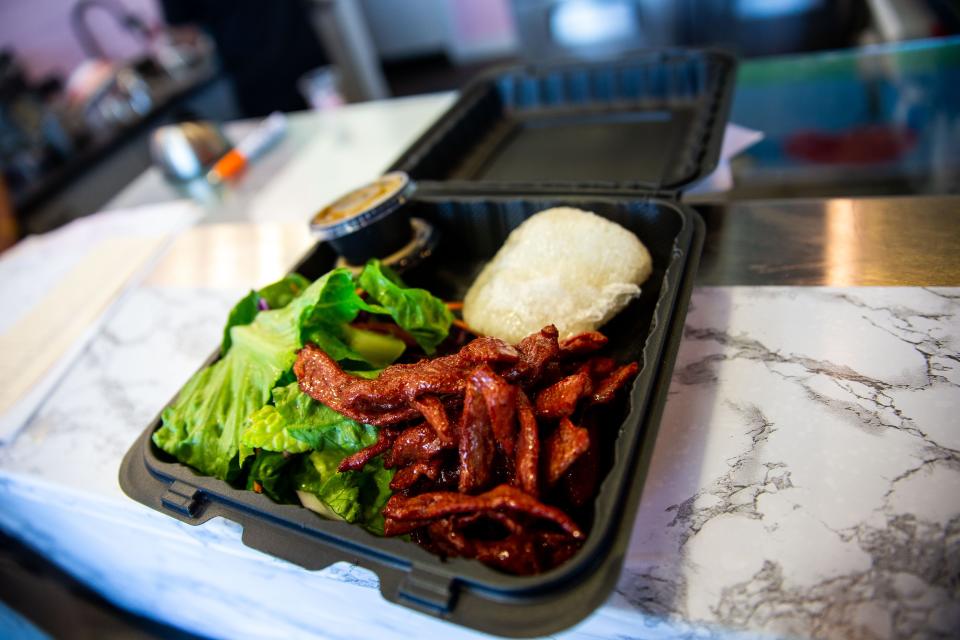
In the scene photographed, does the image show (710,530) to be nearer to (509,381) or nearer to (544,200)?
(509,381)

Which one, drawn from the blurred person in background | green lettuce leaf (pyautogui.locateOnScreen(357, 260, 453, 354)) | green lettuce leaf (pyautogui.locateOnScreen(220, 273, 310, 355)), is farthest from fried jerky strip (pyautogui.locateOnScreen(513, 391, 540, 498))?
the blurred person in background

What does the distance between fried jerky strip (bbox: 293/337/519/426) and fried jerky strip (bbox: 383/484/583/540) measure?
0.15 m

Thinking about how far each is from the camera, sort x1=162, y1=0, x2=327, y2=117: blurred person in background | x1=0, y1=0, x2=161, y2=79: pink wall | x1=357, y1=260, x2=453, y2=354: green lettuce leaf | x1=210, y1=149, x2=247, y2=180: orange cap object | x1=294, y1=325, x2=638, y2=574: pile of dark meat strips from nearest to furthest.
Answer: x1=294, y1=325, x2=638, y2=574: pile of dark meat strips, x1=357, y1=260, x2=453, y2=354: green lettuce leaf, x1=210, y1=149, x2=247, y2=180: orange cap object, x1=162, y1=0, x2=327, y2=117: blurred person in background, x1=0, y1=0, x2=161, y2=79: pink wall

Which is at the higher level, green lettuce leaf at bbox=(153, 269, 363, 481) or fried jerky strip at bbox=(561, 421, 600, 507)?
green lettuce leaf at bbox=(153, 269, 363, 481)

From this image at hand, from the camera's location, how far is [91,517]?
143cm

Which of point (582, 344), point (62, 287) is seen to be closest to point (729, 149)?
point (582, 344)

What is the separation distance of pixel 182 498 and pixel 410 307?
550mm

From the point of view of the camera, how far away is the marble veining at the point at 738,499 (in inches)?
33.5

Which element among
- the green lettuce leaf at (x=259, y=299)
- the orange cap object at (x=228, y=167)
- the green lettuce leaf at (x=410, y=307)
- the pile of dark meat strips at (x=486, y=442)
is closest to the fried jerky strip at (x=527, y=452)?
the pile of dark meat strips at (x=486, y=442)

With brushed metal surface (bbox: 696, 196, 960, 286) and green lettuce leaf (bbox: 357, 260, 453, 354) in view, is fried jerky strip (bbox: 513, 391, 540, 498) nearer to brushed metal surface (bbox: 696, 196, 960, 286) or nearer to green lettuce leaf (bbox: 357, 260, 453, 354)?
green lettuce leaf (bbox: 357, 260, 453, 354)

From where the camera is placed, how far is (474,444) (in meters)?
0.96

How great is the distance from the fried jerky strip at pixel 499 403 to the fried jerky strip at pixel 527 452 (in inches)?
0.7

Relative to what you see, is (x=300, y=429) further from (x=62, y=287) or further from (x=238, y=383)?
(x=62, y=287)

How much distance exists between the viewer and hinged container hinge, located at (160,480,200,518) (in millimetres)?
1018
